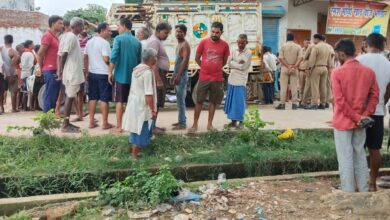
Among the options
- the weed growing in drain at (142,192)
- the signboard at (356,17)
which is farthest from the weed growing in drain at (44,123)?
the signboard at (356,17)

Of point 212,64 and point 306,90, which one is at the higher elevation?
point 212,64

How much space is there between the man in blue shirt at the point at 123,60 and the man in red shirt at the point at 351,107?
2.92 m

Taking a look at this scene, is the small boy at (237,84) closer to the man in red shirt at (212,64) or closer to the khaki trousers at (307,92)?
the man in red shirt at (212,64)

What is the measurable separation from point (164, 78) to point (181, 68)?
1.03 ft

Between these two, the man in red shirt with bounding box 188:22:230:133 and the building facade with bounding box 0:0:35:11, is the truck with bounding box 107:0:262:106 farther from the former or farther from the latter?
the building facade with bounding box 0:0:35:11

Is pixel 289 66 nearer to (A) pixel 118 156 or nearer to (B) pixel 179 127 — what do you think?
(B) pixel 179 127

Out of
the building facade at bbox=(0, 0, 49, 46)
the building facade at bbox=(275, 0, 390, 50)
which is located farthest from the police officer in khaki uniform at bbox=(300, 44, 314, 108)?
the building facade at bbox=(0, 0, 49, 46)

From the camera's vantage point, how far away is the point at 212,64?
21.2 ft

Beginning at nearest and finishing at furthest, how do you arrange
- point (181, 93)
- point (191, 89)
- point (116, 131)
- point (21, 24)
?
point (116, 131) → point (181, 93) → point (191, 89) → point (21, 24)

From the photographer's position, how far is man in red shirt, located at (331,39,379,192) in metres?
4.24

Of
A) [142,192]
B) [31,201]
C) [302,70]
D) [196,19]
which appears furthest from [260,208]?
[302,70]

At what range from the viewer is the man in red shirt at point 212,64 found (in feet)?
21.1

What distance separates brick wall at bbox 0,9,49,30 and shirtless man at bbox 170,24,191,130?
1513 centimetres

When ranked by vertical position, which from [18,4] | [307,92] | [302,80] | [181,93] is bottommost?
[307,92]
